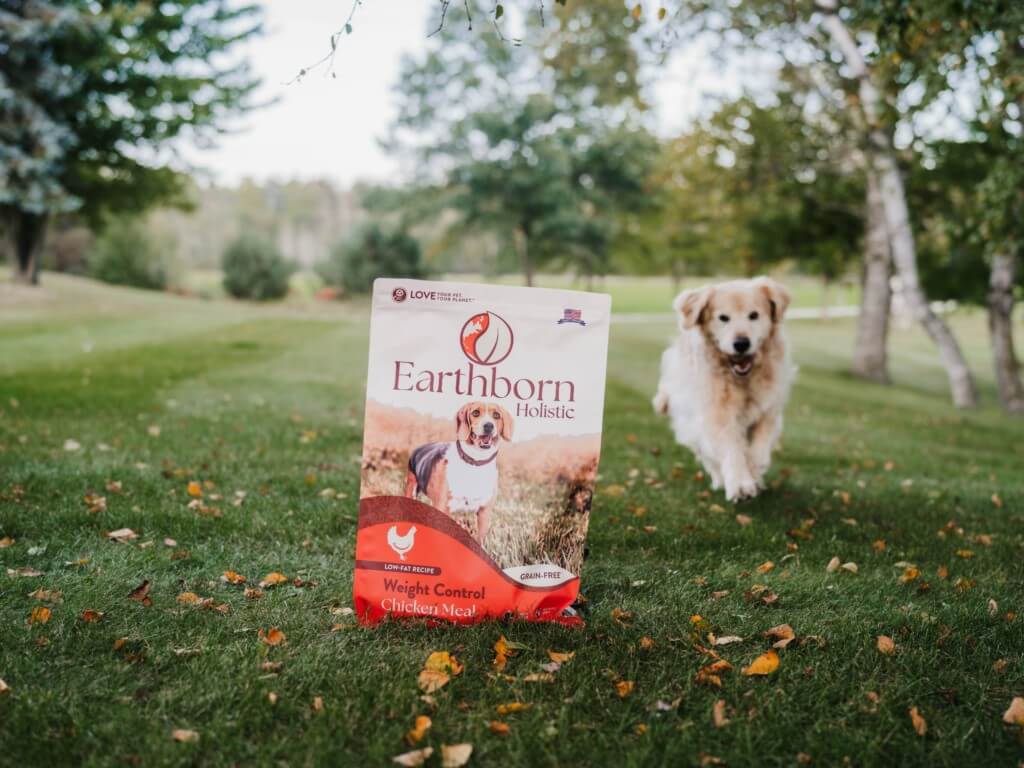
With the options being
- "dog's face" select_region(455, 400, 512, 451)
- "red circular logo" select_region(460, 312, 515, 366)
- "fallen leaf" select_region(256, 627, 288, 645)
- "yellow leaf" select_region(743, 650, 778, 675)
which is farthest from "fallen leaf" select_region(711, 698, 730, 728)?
"fallen leaf" select_region(256, 627, 288, 645)

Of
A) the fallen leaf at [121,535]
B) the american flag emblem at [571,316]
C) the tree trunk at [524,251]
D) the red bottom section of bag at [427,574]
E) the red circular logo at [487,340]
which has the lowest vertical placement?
the fallen leaf at [121,535]

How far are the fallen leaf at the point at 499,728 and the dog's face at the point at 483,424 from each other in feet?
3.12

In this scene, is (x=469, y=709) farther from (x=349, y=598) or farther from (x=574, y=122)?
(x=574, y=122)

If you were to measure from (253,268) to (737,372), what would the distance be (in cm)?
3136

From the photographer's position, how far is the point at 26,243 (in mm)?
24891

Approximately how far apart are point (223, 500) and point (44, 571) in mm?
1302

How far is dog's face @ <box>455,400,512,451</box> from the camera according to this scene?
2.93 meters

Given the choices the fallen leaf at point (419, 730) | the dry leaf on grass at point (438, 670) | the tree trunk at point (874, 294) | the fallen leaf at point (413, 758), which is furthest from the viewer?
the tree trunk at point (874, 294)

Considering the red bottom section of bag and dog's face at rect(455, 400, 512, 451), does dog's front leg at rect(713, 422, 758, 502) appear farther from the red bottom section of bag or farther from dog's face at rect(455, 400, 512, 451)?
dog's face at rect(455, 400, 512, 451)

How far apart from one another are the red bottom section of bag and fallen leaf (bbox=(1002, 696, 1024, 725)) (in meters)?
1.43

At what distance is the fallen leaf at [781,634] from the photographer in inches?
117

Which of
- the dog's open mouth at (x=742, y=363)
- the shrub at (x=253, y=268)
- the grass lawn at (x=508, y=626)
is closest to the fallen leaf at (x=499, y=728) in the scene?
the grass lawn at (x=508, y=626)

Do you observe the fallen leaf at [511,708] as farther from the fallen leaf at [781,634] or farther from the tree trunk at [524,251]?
the tree trunk at [524,251]

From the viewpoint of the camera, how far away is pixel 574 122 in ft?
103
